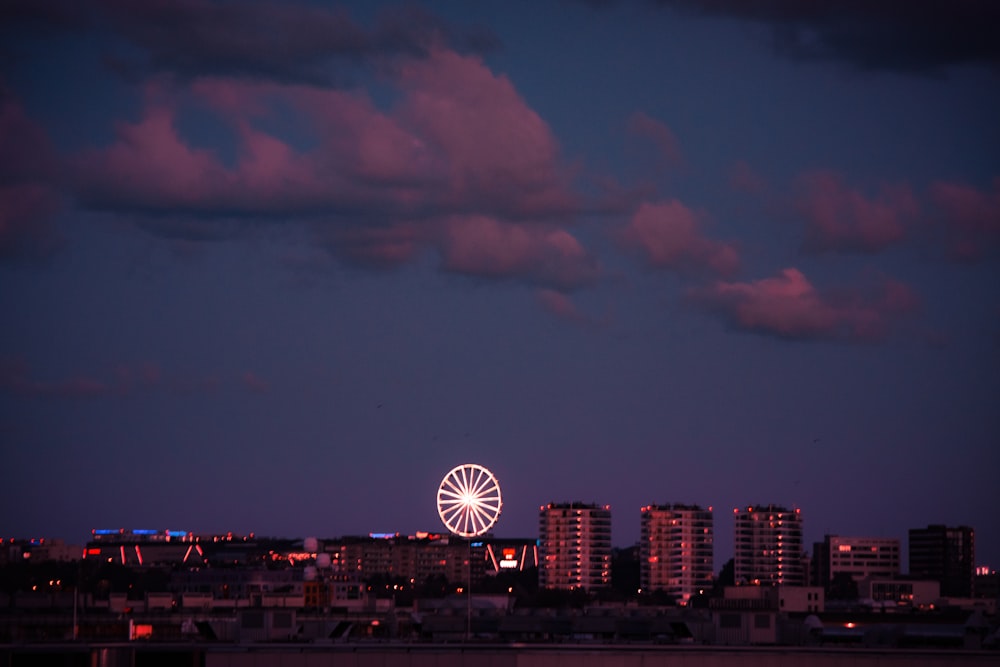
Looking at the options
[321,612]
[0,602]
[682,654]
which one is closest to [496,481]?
[321,612]

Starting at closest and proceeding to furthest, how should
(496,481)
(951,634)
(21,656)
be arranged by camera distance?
1. (21,656)
2. (951,634)
3. (496,481)

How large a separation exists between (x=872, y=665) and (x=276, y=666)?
23.1m

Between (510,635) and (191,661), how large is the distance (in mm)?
40389

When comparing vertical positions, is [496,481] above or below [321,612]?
above

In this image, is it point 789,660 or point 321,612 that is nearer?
point 789,660

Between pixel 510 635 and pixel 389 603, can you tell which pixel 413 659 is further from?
pixel 389 603

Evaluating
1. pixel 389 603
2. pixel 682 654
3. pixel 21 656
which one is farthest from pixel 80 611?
pixel 682 654

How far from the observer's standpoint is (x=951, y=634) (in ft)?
311

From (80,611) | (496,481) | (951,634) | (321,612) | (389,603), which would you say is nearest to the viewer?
(951,634)

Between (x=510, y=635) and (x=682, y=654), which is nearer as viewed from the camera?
(x=682, y=654)

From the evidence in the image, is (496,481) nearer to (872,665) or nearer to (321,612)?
(321,612)

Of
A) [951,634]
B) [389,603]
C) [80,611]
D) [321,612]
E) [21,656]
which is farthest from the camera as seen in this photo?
[389,603]

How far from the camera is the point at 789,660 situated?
6088 cm

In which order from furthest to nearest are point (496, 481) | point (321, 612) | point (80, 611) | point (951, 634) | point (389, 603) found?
point (496, 481) < point (389, 603) < point (321, 612) < point (80, 611) < point (951, 634)
